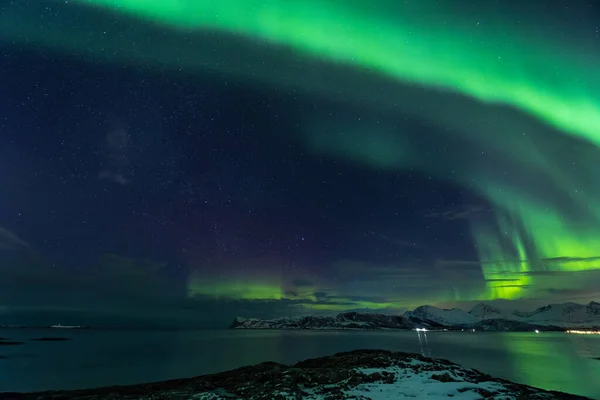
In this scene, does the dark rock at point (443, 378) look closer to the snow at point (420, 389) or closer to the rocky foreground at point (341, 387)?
the rocky foreground at point (341, 387)

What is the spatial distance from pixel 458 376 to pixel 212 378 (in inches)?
979

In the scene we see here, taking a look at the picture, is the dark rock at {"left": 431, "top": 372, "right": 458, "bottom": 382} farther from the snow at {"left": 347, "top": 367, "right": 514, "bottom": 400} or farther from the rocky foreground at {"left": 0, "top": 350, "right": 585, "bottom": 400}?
the snow at {"left": 347, "top": 367, "right": 514, "bottom": 400}

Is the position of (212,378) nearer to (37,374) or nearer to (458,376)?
(458,376)

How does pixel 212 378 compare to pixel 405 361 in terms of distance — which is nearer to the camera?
pixel 212 378

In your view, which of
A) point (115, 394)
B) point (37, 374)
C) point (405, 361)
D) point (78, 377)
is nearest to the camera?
point (115, 394)

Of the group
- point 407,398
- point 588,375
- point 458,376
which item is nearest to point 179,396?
point 407,398

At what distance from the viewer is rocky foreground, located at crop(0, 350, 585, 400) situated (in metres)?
28.7

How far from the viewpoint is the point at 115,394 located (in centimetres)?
3444

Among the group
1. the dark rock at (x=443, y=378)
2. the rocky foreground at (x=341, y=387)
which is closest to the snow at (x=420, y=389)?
the rocky foreground at (x=341, y=387)

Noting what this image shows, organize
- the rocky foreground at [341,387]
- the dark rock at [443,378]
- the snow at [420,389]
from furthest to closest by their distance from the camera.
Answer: the dark rock at [443,378]
the rocky foreground at [341,387]
the snow at [420,389]

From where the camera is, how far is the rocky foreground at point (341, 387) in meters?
28.7

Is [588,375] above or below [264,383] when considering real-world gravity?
below

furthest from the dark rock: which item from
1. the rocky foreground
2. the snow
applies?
the snow

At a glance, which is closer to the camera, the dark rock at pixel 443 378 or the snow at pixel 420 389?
the snow at pixel 420 389
